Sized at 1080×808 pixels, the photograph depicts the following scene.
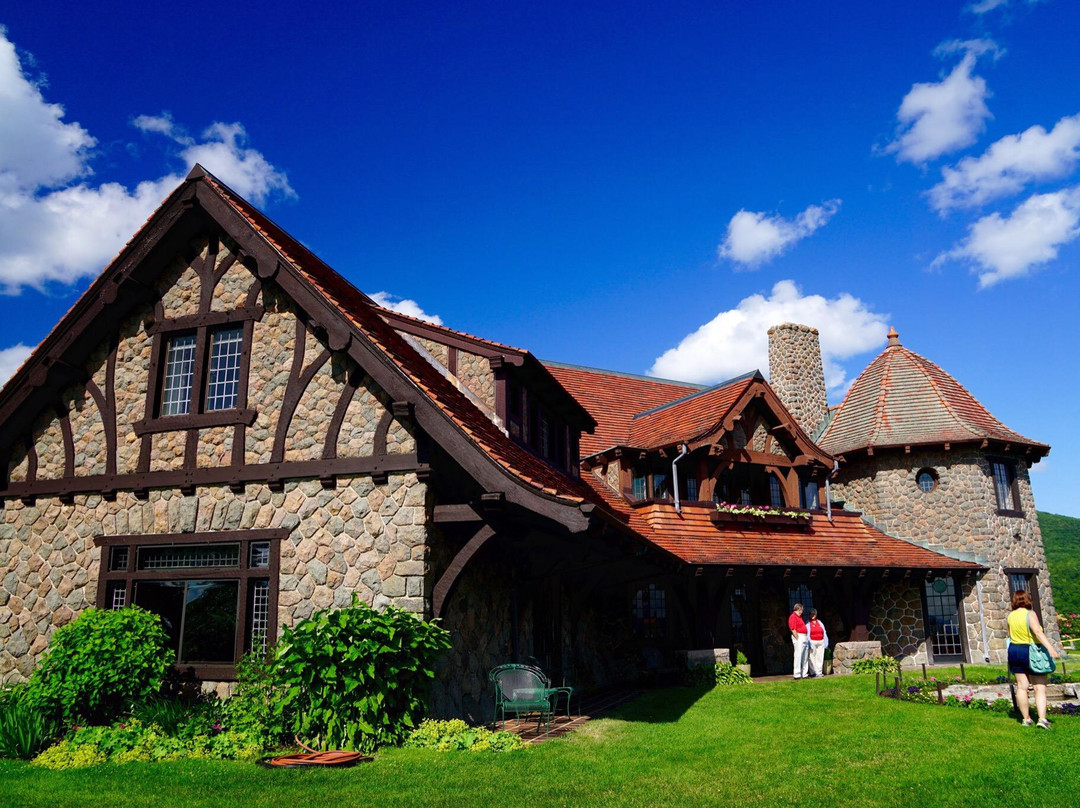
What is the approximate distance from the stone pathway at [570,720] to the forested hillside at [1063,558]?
29167mm

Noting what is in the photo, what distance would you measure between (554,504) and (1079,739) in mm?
6344

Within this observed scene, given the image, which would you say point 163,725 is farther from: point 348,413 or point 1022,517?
point 1022,517

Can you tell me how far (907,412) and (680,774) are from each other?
18865 mm

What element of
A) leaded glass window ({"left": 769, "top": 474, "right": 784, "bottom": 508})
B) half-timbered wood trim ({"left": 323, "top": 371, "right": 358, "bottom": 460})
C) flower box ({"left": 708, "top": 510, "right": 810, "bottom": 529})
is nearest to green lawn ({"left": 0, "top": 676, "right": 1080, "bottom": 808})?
half-timbered wood trim ({"left": 323, "top": 371, "right": 358, "bottom": 460})

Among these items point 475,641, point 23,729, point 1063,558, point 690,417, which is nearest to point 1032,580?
point 690,417

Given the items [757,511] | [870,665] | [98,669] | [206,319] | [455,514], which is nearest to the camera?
[98,669]

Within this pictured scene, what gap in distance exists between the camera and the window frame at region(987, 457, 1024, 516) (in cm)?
2295

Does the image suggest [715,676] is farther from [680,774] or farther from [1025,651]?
[680,774]

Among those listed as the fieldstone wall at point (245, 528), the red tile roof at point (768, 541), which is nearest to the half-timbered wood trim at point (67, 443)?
the fieldstone wall at point (245, 528)

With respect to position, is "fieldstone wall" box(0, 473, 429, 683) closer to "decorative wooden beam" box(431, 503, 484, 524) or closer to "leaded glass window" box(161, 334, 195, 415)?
"decorative wooden beam" box(431, 503, 484, 524)

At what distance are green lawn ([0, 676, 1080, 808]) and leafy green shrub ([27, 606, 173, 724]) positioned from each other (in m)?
1.14

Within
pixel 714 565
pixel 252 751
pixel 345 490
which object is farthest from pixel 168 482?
pixel 714 565

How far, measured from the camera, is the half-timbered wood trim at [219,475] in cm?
1052

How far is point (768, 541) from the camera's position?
1938 centimetres
